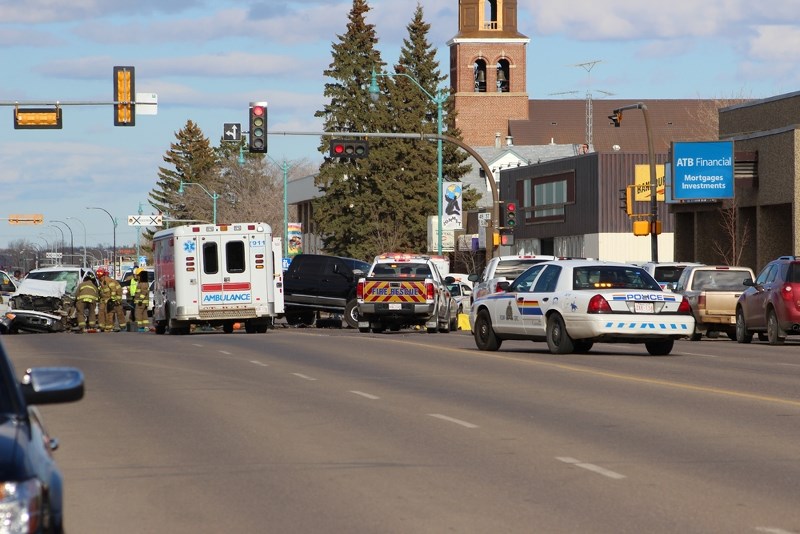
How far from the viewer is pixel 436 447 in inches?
512

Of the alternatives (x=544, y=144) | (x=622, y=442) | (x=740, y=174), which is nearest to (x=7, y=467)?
(x=622, y=442)

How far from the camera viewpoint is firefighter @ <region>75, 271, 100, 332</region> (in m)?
42.9

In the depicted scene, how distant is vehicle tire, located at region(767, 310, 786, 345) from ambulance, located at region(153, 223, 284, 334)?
1335 cm

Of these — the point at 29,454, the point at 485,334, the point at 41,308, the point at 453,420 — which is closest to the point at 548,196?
the point at 41,308

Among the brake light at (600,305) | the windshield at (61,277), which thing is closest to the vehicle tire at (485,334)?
the brake light at (600,305)

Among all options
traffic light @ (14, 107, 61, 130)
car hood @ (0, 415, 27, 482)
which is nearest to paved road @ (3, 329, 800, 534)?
car hood @ (0, 415, 27, 482)

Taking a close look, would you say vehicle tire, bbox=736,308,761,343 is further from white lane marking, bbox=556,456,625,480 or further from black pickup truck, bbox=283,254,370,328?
white lane marking, bbox=556,456,625,480

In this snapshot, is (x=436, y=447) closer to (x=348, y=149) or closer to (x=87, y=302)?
(x=348, y=149)

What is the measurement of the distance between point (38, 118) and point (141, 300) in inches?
365

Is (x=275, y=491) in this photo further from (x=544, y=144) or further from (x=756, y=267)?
(x=544, y=144)

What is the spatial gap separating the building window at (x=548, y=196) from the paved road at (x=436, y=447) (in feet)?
188

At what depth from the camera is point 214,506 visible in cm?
988

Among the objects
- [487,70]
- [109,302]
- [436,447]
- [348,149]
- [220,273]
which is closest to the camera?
[436,447]

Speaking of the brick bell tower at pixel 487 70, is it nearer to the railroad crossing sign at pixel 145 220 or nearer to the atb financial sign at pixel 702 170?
the railroad crossing sign at pixel 145 220
